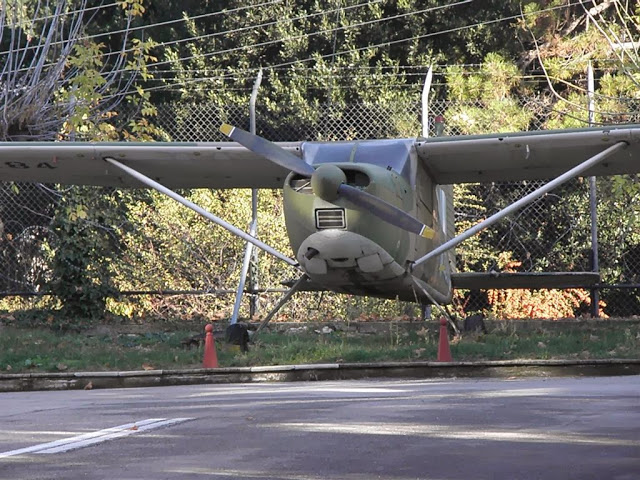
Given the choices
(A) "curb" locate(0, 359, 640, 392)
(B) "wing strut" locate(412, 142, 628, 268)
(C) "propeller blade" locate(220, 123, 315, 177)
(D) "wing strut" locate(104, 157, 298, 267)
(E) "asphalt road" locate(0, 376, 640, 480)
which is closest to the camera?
(E) "asphalt road" locate(0, 376, 640, 480)

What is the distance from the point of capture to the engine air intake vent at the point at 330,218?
1285cm

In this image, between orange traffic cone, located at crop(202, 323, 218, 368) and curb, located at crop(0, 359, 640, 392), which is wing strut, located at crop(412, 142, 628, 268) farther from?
orange traffic cone, located at crop(202, 323, 218, 368)

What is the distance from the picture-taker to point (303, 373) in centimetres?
1257

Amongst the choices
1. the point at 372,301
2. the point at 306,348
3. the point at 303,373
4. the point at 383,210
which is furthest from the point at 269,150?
the point at 372,301

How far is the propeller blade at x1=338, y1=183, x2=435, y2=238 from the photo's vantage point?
1274cm

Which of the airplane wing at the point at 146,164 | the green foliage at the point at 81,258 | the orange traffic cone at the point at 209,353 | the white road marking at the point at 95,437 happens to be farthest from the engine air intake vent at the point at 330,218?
the white road marking at the point at 95,437

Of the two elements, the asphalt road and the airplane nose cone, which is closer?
the asphalt road

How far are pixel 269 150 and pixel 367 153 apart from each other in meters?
1.19

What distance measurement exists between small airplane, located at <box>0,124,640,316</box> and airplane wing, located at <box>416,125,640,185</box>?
13 mm

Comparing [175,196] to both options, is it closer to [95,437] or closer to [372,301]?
[372,301]

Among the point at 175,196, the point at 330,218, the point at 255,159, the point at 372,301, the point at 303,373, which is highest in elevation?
the point at 255,159

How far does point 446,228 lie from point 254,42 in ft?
35.9

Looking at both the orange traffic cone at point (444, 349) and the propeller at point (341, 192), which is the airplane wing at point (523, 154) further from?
the orange traffic cone at point (444, 349)

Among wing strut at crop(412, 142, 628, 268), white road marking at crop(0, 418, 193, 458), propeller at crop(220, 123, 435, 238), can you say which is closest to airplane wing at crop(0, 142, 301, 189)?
propeller at crop(220, 123, 435, 238)
